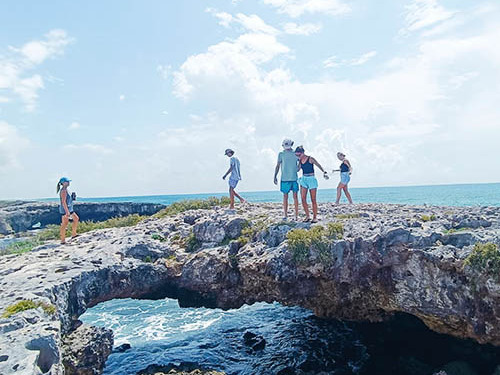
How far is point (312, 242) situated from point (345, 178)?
8091 mm

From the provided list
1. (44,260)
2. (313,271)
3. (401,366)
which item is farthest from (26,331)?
(401,366)

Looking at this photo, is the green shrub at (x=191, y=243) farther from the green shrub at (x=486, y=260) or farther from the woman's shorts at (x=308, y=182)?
the green shrub at (x=486, y=260)

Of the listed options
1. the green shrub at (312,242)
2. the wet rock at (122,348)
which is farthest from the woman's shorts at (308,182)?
the wet rock at (122,348)

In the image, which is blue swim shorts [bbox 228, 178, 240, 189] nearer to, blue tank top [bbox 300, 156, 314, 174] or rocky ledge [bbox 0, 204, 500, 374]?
rocky ledge [bbox 0, 204, 500, 374]

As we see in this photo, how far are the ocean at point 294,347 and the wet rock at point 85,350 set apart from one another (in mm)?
3823

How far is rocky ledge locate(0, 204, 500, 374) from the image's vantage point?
9.23 m

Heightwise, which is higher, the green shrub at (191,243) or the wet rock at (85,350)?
the green shrub at (191,243)

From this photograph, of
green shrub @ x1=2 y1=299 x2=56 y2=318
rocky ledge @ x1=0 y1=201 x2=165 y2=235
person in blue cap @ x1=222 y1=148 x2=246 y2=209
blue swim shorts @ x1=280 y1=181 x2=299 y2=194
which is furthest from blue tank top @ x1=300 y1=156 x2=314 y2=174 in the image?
rocky ledge @ x1=0 y1=201 x2=165 y2=235

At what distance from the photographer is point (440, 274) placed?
32.7 feet

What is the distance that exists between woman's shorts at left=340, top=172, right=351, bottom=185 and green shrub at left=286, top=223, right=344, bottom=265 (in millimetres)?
7151

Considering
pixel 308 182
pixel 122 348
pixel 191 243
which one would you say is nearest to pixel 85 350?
pixel 191 243

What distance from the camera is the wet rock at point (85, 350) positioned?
9352 millimetres

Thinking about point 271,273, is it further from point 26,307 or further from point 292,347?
point 26,307

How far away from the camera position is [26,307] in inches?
336
